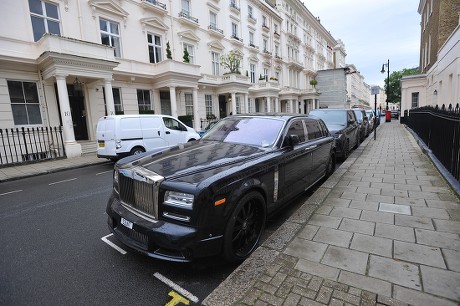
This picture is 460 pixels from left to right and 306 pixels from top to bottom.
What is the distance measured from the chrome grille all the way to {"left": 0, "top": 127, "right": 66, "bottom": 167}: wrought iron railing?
34.1ft

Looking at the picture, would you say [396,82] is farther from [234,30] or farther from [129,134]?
[129,134]

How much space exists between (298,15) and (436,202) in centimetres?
4553

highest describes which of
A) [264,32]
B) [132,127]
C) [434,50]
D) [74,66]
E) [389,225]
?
[264,32]

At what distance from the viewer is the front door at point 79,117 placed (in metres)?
13.7

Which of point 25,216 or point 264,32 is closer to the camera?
point 25,216

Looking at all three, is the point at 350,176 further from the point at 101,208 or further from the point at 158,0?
the point at 158,0

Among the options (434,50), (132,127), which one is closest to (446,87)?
(434,50)

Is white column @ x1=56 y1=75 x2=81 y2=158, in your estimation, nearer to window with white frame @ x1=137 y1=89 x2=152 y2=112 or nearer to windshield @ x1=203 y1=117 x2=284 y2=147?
window with white frame @ x1=137 y1=89 x2=152 y2=112

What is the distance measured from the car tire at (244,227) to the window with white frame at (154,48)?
17.4m

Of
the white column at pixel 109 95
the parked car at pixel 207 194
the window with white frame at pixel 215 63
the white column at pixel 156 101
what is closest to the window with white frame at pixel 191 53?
the window with white frame at pixel 215 63

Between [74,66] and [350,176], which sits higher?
[74,66]

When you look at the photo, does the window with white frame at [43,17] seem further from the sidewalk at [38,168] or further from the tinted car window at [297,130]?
the tinted car window at [297,130]

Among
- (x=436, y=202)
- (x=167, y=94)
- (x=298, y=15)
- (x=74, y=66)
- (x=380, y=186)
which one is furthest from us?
(x=298, y=15)

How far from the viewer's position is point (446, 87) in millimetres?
14961
